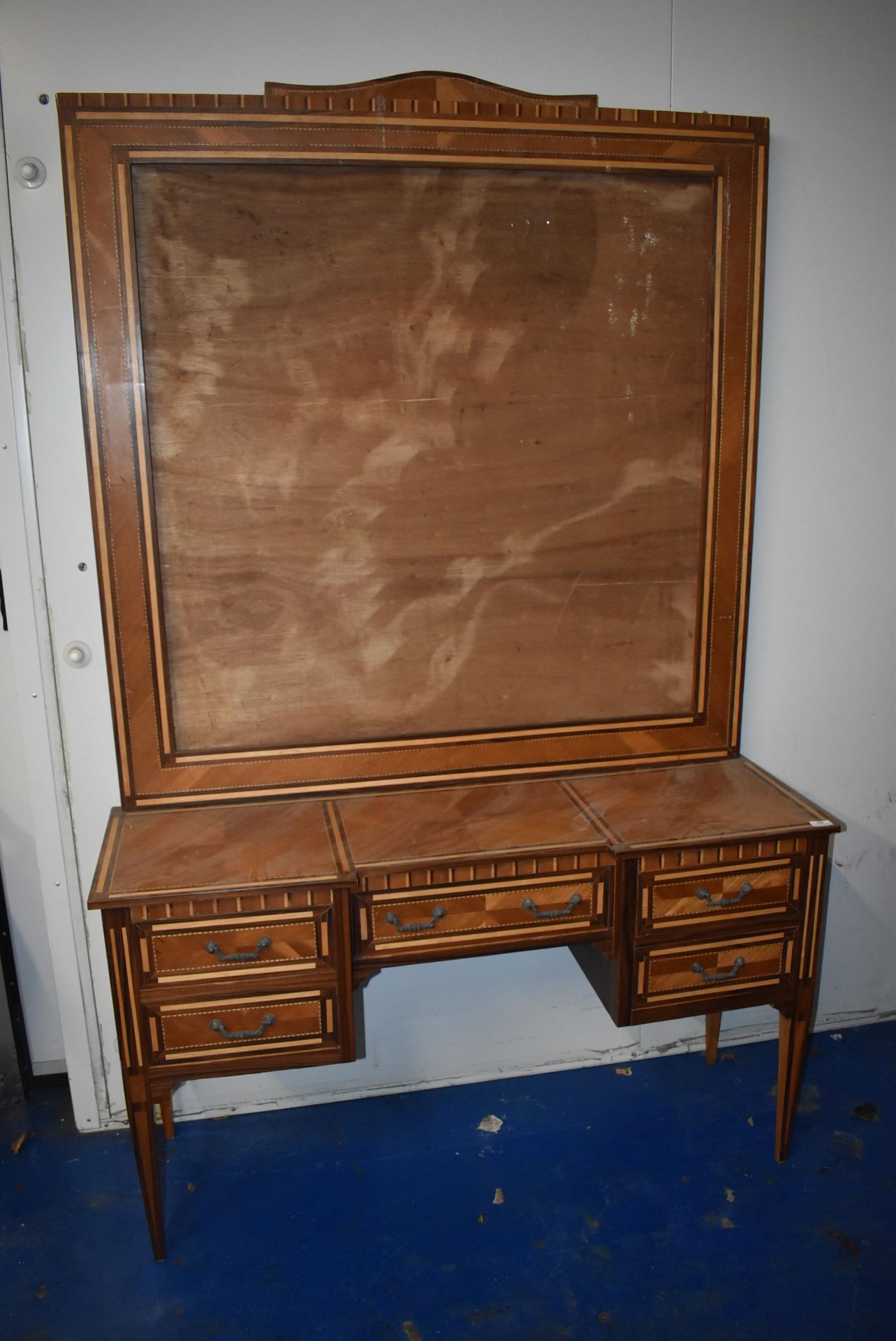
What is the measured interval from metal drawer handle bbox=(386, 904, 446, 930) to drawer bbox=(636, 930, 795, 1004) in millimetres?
486

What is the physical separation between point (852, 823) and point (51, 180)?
2672mm

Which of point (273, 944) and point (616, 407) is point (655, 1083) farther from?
point (616, 407)

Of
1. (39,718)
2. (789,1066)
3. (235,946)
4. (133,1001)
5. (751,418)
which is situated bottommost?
(789,1066)

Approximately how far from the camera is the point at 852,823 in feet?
8.82

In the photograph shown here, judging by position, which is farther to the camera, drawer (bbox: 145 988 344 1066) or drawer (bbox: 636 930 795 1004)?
drawer (bbox: 636 930 795 1004)

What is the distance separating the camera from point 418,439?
7.02ft

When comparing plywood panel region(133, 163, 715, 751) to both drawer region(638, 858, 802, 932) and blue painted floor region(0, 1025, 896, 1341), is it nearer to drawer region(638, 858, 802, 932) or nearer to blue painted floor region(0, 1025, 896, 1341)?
drawer region(638, 858, 802, 932)

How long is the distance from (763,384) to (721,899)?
1315 mm

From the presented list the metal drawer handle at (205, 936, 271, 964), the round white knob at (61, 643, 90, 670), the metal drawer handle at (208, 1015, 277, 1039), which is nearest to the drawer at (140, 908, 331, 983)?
the metal drawer handle at (205, 936, 271, 964)

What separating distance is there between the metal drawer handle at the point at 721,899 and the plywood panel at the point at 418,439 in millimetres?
542

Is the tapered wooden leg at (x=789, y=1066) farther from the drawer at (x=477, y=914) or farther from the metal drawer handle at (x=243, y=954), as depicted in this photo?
the metal drawer handle at (x=243, y=954)

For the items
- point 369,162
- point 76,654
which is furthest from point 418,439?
point 76,654

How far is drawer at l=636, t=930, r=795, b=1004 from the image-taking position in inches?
82.7

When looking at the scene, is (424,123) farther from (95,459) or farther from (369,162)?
(95,459)
